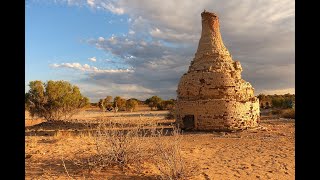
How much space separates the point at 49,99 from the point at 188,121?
12.7 meters

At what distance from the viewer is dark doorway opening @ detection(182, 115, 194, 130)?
16172 millimetres

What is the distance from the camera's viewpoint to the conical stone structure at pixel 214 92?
50.5ft

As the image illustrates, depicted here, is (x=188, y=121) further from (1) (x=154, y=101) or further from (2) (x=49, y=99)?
(1) (x=154, y=101)

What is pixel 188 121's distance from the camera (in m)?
16.4

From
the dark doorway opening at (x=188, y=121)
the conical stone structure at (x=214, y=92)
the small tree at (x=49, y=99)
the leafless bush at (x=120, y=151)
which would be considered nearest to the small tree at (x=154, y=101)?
the small tree at (x=49, y=99)

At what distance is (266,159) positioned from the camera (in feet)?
29.1

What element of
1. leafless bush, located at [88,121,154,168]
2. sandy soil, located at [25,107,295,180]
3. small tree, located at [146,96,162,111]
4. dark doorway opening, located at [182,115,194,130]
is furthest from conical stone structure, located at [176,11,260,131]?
small tree, located at [146,96,162,111]

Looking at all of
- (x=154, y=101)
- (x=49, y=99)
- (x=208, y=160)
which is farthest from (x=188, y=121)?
(x=154, y=101)

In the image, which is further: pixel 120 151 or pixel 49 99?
pixel 49 99

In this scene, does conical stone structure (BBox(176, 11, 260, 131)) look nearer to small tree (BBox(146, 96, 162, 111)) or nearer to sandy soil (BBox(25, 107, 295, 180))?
sandy soil (BBox(25, 107, 295, 180))
